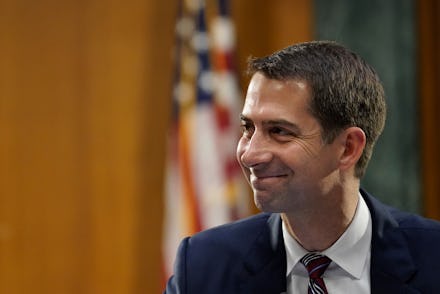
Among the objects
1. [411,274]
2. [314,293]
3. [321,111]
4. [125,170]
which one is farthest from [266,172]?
[125,170]

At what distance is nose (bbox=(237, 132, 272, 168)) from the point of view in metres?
1.62

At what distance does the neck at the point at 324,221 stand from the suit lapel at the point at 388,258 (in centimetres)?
8

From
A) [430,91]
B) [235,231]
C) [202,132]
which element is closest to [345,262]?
[235,231]

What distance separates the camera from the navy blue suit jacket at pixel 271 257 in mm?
1734

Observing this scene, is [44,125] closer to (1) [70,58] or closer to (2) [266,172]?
(1) [70,58]

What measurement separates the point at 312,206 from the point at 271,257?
198mm

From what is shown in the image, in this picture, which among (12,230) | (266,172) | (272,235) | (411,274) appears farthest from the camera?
(12,230)

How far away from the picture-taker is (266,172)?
1621mm

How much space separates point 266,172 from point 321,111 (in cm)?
18

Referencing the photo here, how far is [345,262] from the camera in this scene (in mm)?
1755

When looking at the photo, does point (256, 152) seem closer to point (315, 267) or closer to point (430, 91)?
point (315, 267)

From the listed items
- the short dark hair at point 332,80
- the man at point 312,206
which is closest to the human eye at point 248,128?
the man at point 312,206

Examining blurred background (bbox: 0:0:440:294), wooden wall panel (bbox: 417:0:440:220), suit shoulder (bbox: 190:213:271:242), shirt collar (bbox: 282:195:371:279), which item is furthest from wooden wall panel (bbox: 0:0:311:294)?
shirt collar (bbox: 282:195:371:279)

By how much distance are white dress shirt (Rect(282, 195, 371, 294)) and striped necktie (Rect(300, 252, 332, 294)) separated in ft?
0.05
